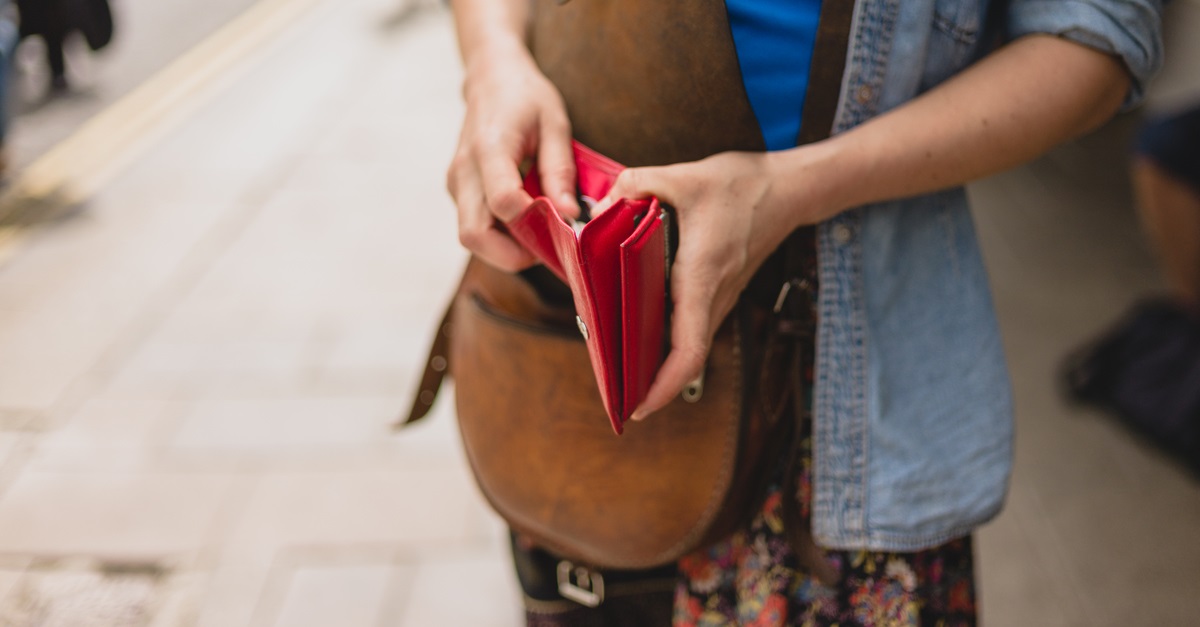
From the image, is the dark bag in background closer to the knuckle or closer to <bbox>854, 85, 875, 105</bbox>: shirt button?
<bbox>854, 85, 875, 105</bbox>: shirt button

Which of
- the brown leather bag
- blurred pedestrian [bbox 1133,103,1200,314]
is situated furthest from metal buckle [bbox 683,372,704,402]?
blurred pedestrian [bbox 1133,103,1200,314]

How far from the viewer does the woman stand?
669 millimetres

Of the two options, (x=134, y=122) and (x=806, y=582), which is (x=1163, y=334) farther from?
(x=134, y=122)

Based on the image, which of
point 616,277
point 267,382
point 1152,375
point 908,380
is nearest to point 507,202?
point 616,277

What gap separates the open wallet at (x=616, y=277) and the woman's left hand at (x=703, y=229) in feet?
0.05

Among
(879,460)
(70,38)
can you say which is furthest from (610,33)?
(70,38)

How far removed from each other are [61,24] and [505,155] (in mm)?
677

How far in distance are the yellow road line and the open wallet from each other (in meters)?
1.18

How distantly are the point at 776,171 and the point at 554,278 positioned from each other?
0.79 feet

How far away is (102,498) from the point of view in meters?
1.81

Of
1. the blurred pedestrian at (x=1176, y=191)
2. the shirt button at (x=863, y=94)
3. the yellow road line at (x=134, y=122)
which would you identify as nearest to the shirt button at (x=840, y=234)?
the shirt button at (x=863, y=94)

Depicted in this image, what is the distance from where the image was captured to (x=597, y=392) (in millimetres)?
786

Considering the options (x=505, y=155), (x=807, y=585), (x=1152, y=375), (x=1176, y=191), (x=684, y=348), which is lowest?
(x=1152, y=375)

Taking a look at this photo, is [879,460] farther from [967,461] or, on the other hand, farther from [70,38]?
[70,38]
